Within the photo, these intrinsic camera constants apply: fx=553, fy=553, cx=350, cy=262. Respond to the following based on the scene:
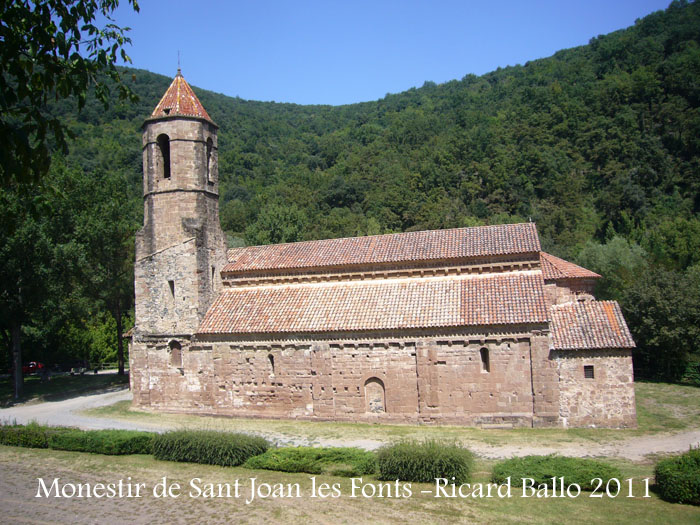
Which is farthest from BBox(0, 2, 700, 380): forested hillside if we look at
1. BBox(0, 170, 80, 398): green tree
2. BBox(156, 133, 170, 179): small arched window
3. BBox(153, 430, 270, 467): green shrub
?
BBox(153, 430, 270, 467): green shrub

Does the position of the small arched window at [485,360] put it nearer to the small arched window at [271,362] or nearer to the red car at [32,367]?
the small arched window at [271,362]

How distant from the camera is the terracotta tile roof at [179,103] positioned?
24000 millimetres

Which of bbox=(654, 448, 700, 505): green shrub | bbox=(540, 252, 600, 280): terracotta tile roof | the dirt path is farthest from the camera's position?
bbox=(540, 252, 600, 280): terracotta tile roof

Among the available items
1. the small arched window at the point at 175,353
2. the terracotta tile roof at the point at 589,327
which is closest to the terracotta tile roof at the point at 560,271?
the terracotta tile roof at the point at 589,327

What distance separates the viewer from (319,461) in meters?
14.4

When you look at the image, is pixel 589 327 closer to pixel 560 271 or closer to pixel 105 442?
pixel 560 271

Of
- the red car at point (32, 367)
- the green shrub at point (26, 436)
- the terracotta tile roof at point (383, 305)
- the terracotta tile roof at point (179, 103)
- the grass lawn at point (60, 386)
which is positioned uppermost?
the terracotta tile roof at point (179, 103)

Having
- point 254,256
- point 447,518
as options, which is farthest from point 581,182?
point 447,518

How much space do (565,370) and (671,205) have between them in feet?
167

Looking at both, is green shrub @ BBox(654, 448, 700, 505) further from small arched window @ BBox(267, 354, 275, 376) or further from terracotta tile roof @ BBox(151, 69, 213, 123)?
terracotta tile roof @ BBox(151, 69, 213, 123)

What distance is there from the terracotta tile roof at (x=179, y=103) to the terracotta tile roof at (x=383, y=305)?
8291 millimetres

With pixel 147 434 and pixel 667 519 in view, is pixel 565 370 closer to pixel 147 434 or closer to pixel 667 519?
pixel 667 519

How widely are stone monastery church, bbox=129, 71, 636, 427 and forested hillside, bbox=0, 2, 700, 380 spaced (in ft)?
31.5

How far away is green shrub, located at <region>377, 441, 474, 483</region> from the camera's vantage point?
12844 millimetres
